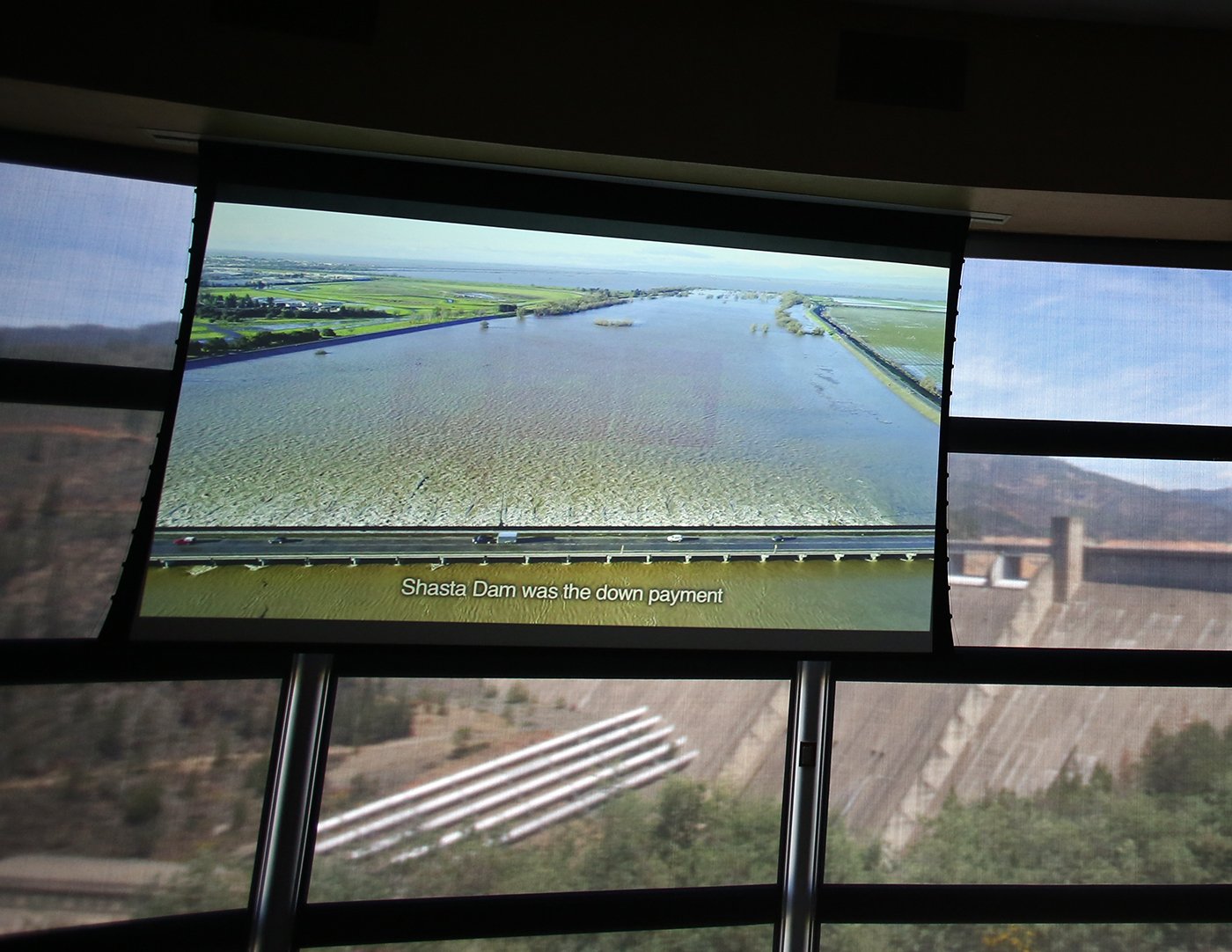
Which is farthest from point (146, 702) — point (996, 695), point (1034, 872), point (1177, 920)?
point (1177, 920)

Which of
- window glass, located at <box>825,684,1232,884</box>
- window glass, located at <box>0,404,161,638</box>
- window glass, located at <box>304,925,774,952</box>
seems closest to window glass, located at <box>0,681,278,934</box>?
window glass, located at <box>0,404,161,638</box>

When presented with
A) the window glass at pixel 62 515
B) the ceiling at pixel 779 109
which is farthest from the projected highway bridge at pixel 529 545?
the ceiling at pixel 779 109

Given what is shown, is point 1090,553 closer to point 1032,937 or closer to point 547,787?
point 1032,937

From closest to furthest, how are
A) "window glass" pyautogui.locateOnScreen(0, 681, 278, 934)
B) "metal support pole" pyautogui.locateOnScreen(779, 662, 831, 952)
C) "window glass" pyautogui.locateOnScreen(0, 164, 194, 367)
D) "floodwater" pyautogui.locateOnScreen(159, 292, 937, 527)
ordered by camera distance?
"window glass" pyautogui.locateOnScreen(0, 681, 278, 934)
"window glass" pyautogui.locateOnScreen(0, 164, 194, 367)
"floodwater" pyautogui.locateOnScreen(159, 292, 937, 527)
"metal support pole" pyautogui.locateOnScreen(779, 662, 831, 952)

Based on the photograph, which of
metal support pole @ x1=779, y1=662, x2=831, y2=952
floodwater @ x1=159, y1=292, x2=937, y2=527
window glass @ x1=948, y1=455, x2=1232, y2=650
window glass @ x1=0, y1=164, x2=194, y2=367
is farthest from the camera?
window glass @ x1=948, y1=455, x2=1232, y2=650

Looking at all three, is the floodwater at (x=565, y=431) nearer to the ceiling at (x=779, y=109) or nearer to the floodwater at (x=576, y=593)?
the floodwater at (x=576, y=593)

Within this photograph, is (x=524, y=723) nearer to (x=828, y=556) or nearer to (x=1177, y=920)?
(x=828, y=556)

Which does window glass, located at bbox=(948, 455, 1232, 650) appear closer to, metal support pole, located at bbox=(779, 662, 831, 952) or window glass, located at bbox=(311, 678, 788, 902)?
metal support pole, located at bbox=(779, 662, 831, 952)
